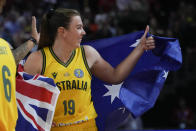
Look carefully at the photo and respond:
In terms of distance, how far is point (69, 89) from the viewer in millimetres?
3504

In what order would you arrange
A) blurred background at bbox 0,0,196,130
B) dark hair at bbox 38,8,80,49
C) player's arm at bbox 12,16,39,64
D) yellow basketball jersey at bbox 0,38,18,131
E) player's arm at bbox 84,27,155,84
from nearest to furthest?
yellow basketball jersey at bbox 0,38,18,131 < player's arm at bbox 12,16,39,64 < player's arm at bbox 84,27,155,84 < dark hair at bbox 38,8,80,49 < blurred background at bbox 0,0,196,130

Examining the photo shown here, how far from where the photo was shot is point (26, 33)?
11.7 meters

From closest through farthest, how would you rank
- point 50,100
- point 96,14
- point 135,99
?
point 50,100 < point 135,99 < point 96,14

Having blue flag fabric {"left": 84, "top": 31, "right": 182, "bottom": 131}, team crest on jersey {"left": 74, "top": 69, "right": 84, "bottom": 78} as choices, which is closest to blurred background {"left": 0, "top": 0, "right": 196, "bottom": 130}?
blue flag fabric {"left": 84, "top": 31, "right": 182, "bottom": 131}

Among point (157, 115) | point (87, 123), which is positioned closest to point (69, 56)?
point (87, 123)

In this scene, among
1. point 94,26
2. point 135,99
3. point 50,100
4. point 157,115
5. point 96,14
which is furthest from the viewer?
point 96,14

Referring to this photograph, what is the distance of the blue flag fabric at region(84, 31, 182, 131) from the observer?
3.57 m

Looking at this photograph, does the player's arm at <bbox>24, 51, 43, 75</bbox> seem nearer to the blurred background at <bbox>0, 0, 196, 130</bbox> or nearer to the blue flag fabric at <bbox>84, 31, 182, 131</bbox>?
the blue flag fabric at <bbox>84, 31, 182, 131</bbox>

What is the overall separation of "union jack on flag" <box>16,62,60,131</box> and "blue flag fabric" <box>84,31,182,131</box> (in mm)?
565

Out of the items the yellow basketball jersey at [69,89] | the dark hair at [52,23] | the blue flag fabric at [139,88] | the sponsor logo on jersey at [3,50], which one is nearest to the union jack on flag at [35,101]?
the yellow basketball jersey at [69,89]

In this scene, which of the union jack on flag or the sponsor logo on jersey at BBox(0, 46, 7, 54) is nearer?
the sponsor logo on jersey at BBox(0, 46, 7, 54)

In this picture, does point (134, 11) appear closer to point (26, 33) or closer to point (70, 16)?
point (26, 33)

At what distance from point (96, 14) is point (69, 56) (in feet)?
29.5

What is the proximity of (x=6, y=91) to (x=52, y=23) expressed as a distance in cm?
108
